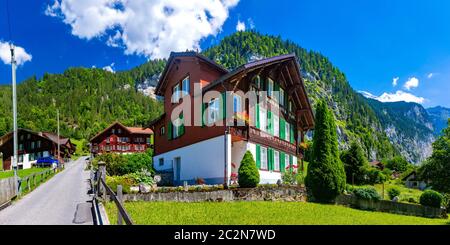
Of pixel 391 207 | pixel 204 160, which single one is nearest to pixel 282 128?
pixel 204 160

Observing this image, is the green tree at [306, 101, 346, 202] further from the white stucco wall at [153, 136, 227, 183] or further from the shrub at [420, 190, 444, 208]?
the shrub at [420, 190, 444, 208]

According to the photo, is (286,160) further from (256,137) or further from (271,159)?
(256,137)

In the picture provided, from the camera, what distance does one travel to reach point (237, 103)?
23.0 metres

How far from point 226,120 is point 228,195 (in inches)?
195

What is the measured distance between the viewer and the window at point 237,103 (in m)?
22.7

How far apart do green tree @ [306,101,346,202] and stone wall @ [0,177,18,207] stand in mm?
15362

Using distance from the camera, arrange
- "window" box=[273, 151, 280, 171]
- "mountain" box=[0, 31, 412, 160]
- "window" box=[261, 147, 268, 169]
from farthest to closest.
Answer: "mountain" box=[0, 31, 412, 160]
"window" box=[273, 151, 280, 171]
"window" box=[261, 147, 268, 169]

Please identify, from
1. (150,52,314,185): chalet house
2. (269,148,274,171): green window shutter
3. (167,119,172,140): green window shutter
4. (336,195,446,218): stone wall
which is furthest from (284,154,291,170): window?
(167,119,172,140): green window shutter

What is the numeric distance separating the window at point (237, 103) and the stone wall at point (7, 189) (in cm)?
1196

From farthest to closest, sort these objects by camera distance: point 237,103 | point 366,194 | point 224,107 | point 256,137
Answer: point 256,137, point 366,194, point 237,103, point 224,107

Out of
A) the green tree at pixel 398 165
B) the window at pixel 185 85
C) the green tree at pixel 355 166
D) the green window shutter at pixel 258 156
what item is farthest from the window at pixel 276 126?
the green tree at pixel 398 165

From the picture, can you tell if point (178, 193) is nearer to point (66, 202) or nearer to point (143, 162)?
point (66, 202)

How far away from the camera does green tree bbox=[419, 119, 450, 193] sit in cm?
3497

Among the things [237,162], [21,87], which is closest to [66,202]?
[237,162]
